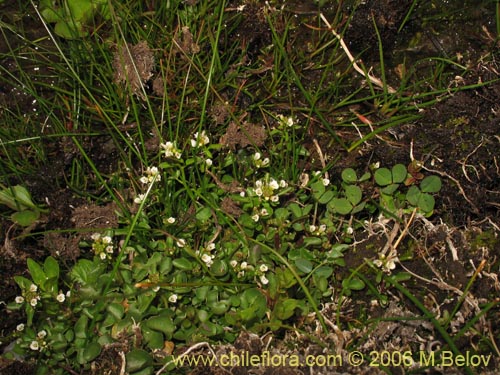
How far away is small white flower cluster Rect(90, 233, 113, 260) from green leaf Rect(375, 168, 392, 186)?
1.17 metres

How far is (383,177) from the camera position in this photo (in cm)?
246

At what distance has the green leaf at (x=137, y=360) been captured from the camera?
2.03m

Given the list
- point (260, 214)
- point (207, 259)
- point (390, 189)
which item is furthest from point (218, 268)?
point (390, 189)

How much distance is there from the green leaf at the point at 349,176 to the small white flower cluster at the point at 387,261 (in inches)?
14.6

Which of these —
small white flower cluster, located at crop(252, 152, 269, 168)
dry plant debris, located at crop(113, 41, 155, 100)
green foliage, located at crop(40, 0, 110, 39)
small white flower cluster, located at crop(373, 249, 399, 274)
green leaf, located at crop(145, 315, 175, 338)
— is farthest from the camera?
green foliage, located at crop(40, 0, 110, 39)

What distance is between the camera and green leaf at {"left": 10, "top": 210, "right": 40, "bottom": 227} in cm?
242

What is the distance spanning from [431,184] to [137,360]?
138cm

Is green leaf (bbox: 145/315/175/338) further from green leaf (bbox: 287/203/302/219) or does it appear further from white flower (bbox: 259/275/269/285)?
green leaf (bbox: 287/203/302/219)

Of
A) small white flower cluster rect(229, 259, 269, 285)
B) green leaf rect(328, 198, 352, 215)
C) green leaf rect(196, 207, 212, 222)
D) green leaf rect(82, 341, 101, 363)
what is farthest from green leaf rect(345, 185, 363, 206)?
green leaf rect(82, 341, 101, 363)

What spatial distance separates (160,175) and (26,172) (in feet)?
2.01

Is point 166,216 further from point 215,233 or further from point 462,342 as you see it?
point 462,342

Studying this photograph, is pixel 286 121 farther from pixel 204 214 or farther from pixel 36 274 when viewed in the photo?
pixel 36 274

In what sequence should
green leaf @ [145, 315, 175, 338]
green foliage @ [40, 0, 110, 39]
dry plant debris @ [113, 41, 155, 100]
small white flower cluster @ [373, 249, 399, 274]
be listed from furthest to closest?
green foliage @ [40, 0, 110, 39] < dry plant debris @ [113, 41, 155, 100] < small white flower cluster @ [373, 249, 399, 274] < green leaf @ [145, 315, 175, 338]

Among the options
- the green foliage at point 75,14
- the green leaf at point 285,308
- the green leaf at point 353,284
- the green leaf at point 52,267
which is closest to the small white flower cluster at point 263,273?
the green leaf at point 285,308
